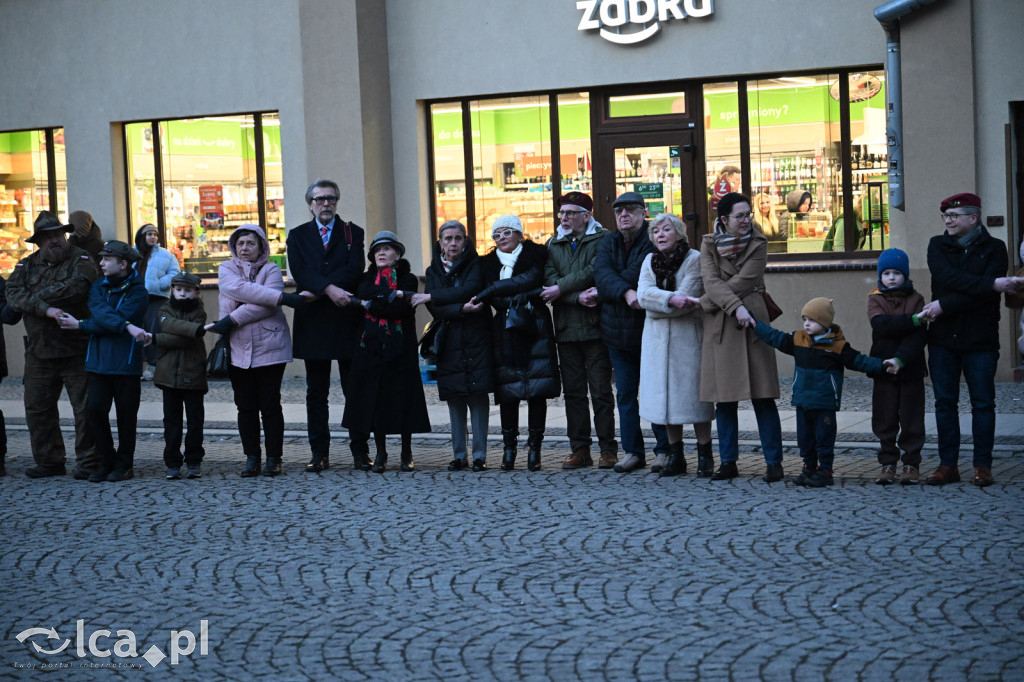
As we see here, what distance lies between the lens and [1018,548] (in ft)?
21.9

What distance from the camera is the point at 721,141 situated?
50.1 feet

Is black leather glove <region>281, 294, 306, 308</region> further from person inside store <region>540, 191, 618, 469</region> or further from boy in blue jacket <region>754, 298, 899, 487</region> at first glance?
boy in blue jacket <region>754, 298, 899, 487</region>

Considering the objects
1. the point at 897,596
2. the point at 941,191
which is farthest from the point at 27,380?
the point at 941,191

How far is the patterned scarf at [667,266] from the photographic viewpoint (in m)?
9.26

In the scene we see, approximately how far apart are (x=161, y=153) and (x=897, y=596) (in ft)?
46.4

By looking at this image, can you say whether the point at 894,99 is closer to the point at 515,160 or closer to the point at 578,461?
the point at 515,160

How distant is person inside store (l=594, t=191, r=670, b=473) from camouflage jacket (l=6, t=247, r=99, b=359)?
158 inches

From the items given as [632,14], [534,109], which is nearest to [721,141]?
[632,14]

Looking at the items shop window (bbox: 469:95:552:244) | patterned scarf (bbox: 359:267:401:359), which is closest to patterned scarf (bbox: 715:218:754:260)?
patterned scarf (bbox: 359:267:401:359)

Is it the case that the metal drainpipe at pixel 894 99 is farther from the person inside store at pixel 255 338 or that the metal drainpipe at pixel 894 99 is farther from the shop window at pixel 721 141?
the person inside store at pixel 255 338

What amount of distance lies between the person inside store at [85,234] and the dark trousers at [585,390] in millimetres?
8409

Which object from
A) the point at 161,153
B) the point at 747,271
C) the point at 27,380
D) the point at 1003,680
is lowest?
the point at 1003,680

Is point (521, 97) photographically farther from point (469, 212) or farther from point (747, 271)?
point (747, 271)

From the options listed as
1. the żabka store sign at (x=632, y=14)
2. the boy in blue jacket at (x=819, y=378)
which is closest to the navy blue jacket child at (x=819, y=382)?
the boy in blue jacket at (x=819, y=378)
